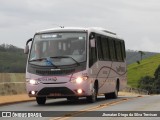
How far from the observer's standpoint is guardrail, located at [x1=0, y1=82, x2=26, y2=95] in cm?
3174

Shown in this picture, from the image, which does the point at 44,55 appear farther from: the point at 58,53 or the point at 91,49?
the point at 91,49

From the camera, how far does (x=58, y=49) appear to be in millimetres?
23953

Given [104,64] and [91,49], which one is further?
[104,64]

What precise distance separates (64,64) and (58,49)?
928 mm

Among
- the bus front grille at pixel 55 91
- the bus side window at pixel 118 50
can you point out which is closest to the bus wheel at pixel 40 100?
the bus front grille at pixel 55 91

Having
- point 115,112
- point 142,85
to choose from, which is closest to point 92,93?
point 115,112

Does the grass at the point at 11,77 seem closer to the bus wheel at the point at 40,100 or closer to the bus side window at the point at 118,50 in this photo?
the bus side window at the point at 118,50

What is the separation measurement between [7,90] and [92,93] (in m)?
9.05

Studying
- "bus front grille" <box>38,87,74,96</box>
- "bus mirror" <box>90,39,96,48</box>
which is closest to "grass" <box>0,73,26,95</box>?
"bus front grille" <box>38,87,74,96</box>

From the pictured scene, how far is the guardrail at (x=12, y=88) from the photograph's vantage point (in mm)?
31737

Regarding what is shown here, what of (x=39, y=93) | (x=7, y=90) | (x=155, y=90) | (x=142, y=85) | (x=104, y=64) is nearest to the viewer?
(x=39, y=93)

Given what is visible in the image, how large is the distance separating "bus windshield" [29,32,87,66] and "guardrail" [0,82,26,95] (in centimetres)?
790

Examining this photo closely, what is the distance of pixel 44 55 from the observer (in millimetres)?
23859

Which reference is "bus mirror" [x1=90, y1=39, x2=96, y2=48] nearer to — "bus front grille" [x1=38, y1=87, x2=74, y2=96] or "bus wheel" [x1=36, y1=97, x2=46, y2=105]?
"bus front grille" [x1=38, y1=87, x2=74, y2=96]
